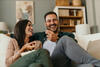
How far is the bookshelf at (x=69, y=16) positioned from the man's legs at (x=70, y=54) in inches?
82.9

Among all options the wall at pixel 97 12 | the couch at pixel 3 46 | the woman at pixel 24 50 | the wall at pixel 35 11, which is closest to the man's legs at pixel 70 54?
the woman at pixel 24 50

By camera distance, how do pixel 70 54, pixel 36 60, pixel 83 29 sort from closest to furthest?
pixel 36 60, pixel 70 54, pixel 83 29

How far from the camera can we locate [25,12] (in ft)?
11.5

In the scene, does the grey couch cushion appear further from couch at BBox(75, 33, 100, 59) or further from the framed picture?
the framed picture

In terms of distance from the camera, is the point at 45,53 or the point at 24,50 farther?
the point at 24,50

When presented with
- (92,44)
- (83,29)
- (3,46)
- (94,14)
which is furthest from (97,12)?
(3,46)

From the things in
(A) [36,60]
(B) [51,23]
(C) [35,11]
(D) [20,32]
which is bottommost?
(A) [36,60]

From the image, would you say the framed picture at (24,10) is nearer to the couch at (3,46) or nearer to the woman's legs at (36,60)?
the couch at (3,46)

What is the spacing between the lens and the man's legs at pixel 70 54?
45.4 inches

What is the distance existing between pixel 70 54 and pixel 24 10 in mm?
→ 2508

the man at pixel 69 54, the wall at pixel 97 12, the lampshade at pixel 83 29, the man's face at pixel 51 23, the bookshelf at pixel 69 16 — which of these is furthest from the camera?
the bookshelf at pixel 69 16

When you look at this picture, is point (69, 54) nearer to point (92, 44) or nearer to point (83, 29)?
point (92, 44)

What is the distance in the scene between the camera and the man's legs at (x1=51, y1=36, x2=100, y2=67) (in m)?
1.15

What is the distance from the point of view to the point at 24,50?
4.77 ft
